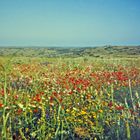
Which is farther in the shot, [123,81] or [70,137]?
[123,81]

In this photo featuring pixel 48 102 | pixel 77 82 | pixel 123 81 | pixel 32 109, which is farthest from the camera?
pixel 123 81

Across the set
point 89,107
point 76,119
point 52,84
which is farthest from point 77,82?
point 76,119

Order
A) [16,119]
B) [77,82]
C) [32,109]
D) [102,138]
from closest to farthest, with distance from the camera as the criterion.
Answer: [102,138]
[16,119]
[32,109]
[77,82]

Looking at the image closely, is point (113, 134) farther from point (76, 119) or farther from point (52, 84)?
point (52, 84)

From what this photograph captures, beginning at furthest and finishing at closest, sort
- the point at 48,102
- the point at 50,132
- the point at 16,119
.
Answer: the point at 48,102
the point at 16,119
the point at 50,132

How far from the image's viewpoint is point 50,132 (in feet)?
14.4

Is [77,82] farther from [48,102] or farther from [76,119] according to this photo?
[76,119]

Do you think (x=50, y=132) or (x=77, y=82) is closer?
(x=50, y=132)

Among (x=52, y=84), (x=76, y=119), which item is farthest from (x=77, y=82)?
(x=76, y=119)

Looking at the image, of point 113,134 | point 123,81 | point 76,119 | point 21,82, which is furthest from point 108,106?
point 21,82

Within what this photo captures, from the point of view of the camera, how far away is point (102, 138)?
4.11 m

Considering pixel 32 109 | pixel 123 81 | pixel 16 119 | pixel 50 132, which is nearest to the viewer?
pixel 50 132

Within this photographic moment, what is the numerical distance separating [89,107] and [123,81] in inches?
130

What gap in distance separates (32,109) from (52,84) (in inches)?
101
